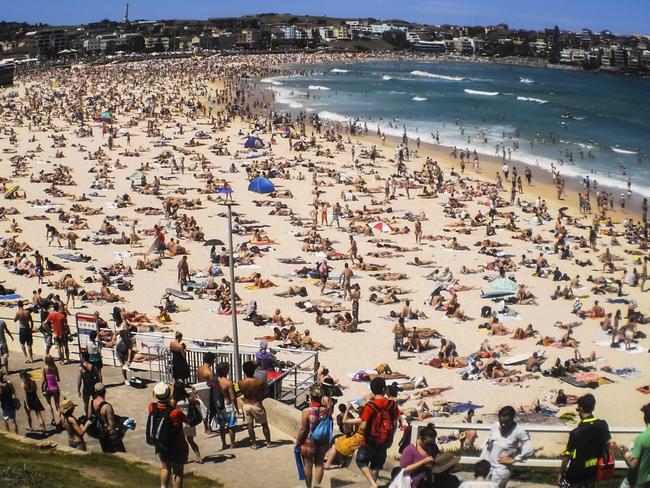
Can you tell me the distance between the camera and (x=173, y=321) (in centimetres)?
1708

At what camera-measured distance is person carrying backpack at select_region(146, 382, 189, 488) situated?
21.5 feet

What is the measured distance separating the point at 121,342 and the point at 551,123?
168ft

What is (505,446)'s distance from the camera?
584cm

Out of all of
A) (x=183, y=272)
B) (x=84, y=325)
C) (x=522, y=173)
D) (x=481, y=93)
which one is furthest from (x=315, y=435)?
(x=481, y=93)

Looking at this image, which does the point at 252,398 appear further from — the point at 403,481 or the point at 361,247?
the point at 361,247

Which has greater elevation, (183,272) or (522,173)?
(522,173)

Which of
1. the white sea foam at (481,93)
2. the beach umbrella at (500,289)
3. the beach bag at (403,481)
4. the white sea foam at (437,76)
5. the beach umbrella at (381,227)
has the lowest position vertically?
the beach umbrella at (500,289)

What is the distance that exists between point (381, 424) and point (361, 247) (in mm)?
16905

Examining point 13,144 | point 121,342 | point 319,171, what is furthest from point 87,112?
point 121,342

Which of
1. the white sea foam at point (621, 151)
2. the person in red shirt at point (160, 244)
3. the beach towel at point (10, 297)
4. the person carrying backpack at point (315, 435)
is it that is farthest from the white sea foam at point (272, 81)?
the person carrying backpack at point (315, 435)

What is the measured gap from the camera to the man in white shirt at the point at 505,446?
578 centimetres

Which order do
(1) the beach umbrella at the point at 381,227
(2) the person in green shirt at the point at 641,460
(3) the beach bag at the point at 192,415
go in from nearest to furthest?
(2) the person in green shirt at the point at 641,460 → (3) the beach bag at the point at 192,415 → (1) the beach umbrella at the point at 381,227

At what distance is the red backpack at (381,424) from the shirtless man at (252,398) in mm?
1980

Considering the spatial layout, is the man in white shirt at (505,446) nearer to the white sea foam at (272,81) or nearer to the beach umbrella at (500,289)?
the beach umbrella at (500,289)
